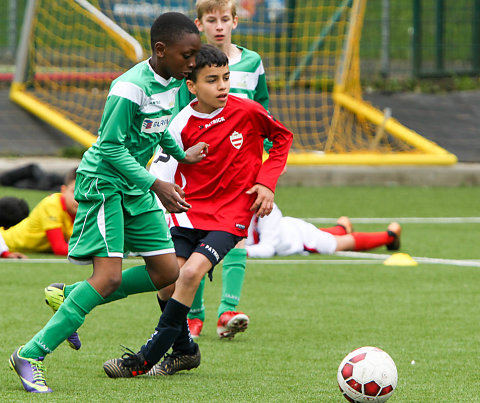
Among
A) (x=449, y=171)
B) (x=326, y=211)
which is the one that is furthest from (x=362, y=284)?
(x=449, y=171)

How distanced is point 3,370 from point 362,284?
3112 mm

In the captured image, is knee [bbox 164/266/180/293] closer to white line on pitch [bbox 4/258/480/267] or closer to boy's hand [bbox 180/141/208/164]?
boy's hand [bbox 180/141/208/164]

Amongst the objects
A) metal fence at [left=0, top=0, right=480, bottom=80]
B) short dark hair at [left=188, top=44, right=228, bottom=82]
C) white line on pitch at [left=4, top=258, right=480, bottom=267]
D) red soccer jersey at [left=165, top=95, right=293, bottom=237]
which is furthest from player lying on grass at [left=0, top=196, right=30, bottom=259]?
metal fence at [left=0, top=0, right=480, bottom=80]

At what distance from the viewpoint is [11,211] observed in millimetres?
8336

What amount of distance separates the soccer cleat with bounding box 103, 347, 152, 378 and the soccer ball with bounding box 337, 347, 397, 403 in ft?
3.04

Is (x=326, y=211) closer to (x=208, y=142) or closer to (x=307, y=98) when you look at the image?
(x=307, y=98)

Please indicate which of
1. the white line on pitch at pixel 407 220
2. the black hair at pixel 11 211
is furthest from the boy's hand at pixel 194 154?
the white line on pitch at pixel 407 220

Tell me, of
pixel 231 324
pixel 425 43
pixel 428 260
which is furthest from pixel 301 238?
pixel 425 43

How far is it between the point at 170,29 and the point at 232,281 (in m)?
1.82

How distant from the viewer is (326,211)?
10914 millimetres

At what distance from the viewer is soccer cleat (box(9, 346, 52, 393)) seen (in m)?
3.92

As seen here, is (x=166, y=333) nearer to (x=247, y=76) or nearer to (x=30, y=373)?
(x=30, y=373)

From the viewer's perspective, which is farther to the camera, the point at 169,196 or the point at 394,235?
the point at 394,235

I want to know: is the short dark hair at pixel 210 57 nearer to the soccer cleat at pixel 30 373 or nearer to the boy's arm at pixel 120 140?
the boy's arm at pixel 120 140
